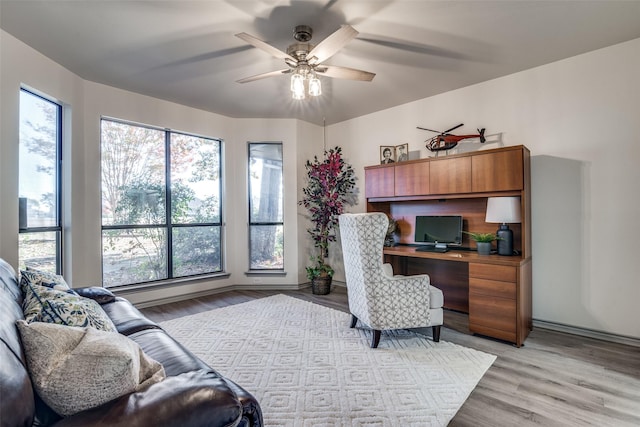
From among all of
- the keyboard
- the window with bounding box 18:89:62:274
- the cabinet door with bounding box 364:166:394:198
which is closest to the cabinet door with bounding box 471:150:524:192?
the keyboard

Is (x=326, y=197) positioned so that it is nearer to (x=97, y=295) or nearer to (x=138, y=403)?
(x=97, y=295)

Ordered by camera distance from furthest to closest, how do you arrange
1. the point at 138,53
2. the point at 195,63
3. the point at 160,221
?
1. the point at 160,221
2. the point at 195,63
3. the point at 138,53

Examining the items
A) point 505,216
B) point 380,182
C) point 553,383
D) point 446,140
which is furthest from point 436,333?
point 446,140

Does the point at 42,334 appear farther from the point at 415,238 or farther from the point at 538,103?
the point at 538,103

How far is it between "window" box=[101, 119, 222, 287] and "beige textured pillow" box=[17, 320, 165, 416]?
3363mm

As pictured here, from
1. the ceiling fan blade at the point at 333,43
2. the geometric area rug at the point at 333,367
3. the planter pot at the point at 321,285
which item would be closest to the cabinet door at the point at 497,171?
the geometric area rug at the point at 333,367

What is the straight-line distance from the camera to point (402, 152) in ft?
14.2

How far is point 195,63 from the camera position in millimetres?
3168

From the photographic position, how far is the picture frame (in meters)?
4.32

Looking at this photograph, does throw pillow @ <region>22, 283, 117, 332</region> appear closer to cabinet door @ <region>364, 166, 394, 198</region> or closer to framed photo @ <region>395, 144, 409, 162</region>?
cabinet door @ <region>364, 166, 394, 198</region>

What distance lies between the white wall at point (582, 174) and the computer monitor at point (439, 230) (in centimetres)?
77

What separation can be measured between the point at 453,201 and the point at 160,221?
12.9 ft

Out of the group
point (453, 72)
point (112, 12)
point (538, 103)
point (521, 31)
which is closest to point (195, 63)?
point (112, 12)

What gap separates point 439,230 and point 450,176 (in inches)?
28.9
